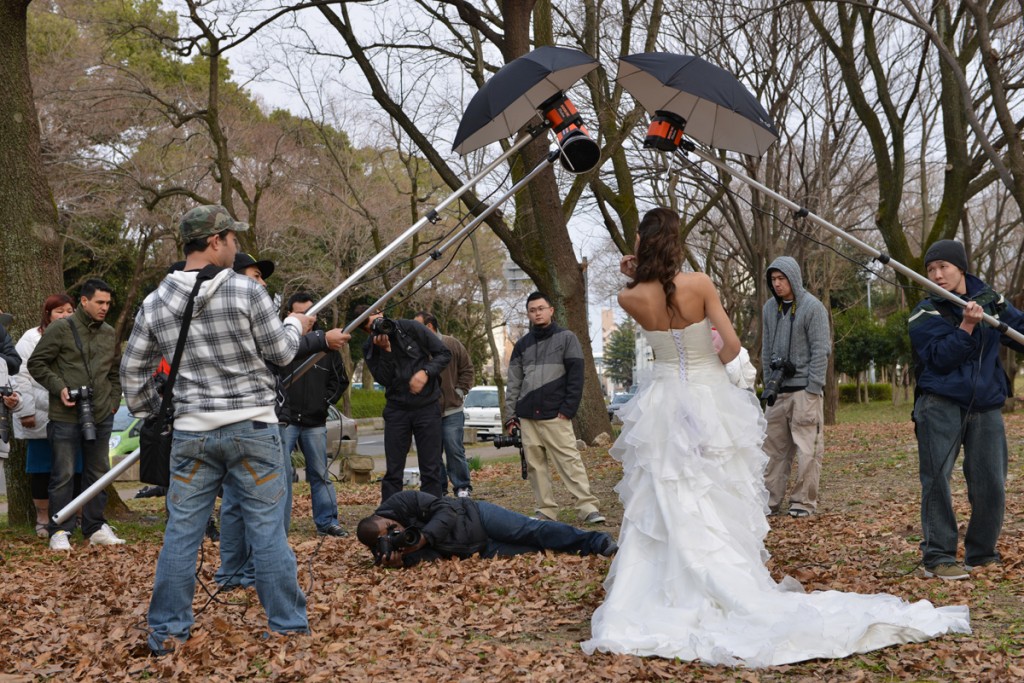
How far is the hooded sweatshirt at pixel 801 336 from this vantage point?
8711 mm

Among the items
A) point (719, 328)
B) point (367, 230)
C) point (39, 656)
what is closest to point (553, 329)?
point (719, 328)

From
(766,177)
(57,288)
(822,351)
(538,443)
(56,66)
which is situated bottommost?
(538,443)

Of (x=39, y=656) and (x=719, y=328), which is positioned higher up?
(x=719, y=328)

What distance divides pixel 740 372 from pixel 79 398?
18.2ft

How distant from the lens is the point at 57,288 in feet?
31.6

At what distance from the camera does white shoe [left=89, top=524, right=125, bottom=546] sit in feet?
28.1

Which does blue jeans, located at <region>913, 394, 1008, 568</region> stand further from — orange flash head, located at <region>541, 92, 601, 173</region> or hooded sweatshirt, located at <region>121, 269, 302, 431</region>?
hooded sweatshirt, located at <region>121, 269, 302, 431</region>

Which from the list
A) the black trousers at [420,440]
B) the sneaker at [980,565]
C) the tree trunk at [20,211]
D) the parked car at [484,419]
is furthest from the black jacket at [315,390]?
the parked car at [484,419]

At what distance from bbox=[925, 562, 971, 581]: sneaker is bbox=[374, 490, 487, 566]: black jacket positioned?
302 centimetres

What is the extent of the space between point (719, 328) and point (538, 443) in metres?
3.82

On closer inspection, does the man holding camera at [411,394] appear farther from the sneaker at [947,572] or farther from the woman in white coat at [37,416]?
the sneaker at [947,572]

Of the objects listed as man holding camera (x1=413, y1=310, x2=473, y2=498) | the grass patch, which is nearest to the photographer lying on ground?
man holding camera (x1=413, y1=310, x2=473, y2=498)

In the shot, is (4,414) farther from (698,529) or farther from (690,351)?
(698,529)

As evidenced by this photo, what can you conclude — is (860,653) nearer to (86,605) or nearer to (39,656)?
(39,656)
